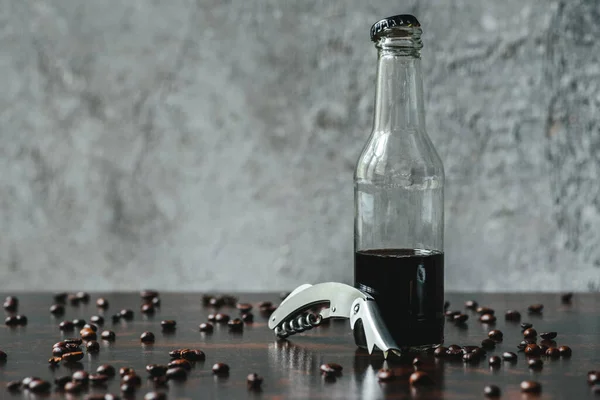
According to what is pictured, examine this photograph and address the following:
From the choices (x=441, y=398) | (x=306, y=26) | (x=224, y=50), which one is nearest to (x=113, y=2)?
(x=224, y=50)

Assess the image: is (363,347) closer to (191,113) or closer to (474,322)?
(474,322)

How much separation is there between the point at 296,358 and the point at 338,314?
0.08 metres

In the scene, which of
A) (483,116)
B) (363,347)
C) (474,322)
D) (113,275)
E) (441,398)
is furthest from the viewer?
(113,275)

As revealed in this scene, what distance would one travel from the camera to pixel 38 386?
2.84 feet

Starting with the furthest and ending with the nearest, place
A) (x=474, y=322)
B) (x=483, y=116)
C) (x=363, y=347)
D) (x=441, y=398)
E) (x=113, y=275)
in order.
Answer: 1. (x=113, y=275)
2. (x=483, y=116)
3. (x=474, y=322)
4. (x=363, y=347)
5. (x=441, y=398)

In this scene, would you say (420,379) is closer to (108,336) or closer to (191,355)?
(191,355)

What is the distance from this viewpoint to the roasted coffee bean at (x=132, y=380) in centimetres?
88

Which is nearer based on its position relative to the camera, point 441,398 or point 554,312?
point 441,398

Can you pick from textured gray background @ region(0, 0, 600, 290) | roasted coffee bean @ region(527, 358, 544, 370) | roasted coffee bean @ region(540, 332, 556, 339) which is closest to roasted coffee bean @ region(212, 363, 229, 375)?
roasted coffee bean @ region(527, 358, 544, 370)

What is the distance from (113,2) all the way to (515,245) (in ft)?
4.15

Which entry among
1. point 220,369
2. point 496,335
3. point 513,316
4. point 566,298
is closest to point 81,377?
point 220,369

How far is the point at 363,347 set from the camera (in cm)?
108

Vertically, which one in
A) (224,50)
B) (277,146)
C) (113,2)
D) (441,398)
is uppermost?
(113,2)

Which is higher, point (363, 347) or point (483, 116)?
point (483, 116)
